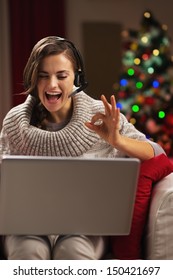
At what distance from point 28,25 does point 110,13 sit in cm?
68

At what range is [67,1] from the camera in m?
4.30

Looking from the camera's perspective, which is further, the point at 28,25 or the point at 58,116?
the point at 28,25

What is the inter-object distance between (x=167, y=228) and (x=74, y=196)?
33cm

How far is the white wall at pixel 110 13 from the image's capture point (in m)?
4.17

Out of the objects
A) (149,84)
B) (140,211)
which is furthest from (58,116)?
(149,84)

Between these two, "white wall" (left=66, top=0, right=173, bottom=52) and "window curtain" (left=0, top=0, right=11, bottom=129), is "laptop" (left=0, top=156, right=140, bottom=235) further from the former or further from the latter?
"white wall" (left=66, top=0, right=173, bottom=52)

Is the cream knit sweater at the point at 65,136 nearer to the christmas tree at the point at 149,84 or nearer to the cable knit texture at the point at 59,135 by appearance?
the cable knit texture at the point at 59,135

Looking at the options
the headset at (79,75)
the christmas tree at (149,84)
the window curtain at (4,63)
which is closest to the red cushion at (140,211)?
the headset at (79,75)

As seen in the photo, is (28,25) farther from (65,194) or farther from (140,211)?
(65,194)

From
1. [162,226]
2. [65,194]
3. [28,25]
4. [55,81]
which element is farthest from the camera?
[28,25]

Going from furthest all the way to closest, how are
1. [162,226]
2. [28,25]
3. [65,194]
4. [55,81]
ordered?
[28,25] < [55,81] < [162,226] < [65,194]

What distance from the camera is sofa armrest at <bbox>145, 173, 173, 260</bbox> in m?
1.52

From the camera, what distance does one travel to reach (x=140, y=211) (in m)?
1.59

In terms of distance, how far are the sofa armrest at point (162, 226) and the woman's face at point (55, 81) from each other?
445mm
